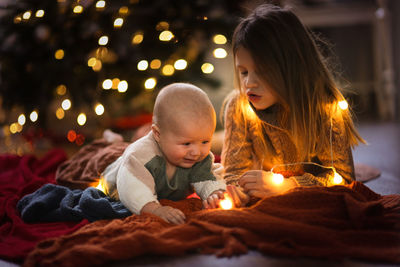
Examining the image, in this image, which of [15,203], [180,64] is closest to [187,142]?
[15,203]

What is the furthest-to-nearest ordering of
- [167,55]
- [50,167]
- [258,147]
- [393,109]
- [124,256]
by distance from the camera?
1. [393,109]
2. [167,55]
3. [50,167]
4. [258,147]
5. [124,256]

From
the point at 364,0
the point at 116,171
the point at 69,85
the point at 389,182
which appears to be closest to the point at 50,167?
the point at 116,171

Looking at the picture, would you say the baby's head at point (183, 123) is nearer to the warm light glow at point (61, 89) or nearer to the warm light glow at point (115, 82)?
the warm light glow at point (115, 82)

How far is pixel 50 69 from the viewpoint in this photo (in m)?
2.05

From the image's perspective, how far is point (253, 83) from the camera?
105 cm

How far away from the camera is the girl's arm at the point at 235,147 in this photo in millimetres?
1225

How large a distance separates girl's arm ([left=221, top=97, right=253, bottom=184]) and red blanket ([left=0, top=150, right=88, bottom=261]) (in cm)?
48

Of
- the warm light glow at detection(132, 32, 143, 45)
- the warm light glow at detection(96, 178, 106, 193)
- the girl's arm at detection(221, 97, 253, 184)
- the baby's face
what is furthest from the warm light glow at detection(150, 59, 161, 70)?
the baby's face

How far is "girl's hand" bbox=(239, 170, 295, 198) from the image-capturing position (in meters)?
1.00

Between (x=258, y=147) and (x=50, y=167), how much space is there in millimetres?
829

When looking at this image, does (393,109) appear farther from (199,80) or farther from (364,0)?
A: (199,80)

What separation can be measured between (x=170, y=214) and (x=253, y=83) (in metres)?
Answer: 0.41

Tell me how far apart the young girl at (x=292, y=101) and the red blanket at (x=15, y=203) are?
467 mm

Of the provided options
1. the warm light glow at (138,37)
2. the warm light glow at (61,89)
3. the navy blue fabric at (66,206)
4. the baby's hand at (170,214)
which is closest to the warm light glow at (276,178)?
the baby's hand at (170,214)
